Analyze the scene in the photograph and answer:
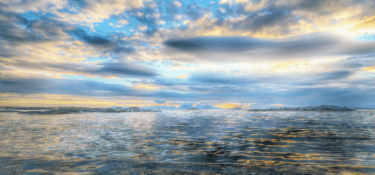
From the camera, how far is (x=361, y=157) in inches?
306

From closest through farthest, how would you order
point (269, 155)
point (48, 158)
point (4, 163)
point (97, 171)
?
point (97, 171) → point (4, 163) → point (48, 158) → point (269, 155)

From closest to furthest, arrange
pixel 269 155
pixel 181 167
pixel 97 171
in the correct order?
pixel 97 171, pixel 181 167, pixel 269 155

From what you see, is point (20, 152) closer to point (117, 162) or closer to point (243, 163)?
point (117, 162)

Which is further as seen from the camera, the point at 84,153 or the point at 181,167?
the point at 84,153

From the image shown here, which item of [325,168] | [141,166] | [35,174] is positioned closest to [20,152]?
[35,174]

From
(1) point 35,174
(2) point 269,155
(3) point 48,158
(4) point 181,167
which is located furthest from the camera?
(2) point 269,155

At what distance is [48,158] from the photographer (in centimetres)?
754

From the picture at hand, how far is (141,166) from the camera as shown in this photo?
6375mm

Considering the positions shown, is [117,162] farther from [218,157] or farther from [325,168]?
[325,168]

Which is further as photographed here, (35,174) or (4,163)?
(4,163)

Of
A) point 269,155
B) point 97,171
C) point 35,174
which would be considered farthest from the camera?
point 269,155

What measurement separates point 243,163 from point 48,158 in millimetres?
8457

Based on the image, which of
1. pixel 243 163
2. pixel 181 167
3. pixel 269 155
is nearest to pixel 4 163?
pixel 181 167

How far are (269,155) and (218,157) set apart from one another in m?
2.54
